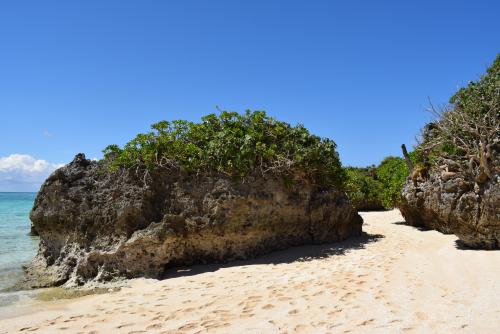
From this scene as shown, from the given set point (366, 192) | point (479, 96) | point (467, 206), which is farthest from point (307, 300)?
point (366, 192)

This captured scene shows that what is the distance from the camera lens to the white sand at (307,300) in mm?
4863

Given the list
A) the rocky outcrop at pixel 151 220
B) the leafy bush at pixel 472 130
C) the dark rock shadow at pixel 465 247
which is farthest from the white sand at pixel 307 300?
the leafy bush at pixel 472 130

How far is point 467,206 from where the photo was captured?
8.88 m

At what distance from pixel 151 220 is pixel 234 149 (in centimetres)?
268

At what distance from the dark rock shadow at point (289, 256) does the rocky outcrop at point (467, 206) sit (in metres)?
2.18

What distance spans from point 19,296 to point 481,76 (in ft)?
41.4

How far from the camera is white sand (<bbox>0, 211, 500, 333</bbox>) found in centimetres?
486

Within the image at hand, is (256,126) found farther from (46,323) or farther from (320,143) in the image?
(46,323)

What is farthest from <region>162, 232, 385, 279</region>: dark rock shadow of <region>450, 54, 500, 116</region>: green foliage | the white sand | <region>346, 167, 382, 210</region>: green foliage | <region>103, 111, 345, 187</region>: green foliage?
<region>346, 167, 382, 210</region>: green foliage

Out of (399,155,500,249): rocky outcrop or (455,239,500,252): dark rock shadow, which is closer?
(399,155,500,249): rocky outcrop

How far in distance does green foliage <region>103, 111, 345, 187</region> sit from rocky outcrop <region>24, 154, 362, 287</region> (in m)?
0.33

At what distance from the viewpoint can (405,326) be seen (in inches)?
180

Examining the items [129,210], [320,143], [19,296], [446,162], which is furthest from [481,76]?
[19,296]

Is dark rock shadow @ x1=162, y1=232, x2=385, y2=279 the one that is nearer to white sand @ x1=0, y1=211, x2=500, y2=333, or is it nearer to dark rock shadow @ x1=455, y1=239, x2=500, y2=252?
white sand @ x1=0, y1=211, x2=500, y2=333
